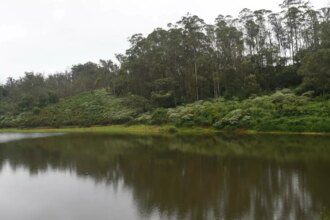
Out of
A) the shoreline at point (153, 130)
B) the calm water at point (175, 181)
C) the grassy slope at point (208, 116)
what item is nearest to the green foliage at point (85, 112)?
the grassy slope at point (208, 116)

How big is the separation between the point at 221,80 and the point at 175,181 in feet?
139

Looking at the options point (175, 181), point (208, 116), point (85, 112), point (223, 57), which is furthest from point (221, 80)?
point (175, 181)

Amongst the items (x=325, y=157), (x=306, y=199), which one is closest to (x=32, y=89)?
(x=325, y=157)

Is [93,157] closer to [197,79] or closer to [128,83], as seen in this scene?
[197,79]

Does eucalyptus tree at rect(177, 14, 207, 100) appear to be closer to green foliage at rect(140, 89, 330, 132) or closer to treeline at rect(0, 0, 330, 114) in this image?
treeline at rect(0, 0, 330, 114)

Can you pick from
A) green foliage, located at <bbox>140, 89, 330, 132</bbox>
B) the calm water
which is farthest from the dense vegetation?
the calm water

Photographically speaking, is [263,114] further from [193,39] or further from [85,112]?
[85,112]

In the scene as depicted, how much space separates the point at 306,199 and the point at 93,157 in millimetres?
20605

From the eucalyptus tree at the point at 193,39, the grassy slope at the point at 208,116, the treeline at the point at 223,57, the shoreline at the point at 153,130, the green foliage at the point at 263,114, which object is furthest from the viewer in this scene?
the eucalyptus tree at the point at 193,39

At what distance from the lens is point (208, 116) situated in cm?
4981

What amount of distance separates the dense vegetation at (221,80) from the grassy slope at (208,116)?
11 centimetres

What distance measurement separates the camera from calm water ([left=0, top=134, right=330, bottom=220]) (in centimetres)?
1573

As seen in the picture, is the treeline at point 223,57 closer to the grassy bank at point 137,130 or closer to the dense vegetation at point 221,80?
the dense vegetation at point 221,80

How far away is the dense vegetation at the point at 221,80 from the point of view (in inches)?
1820
